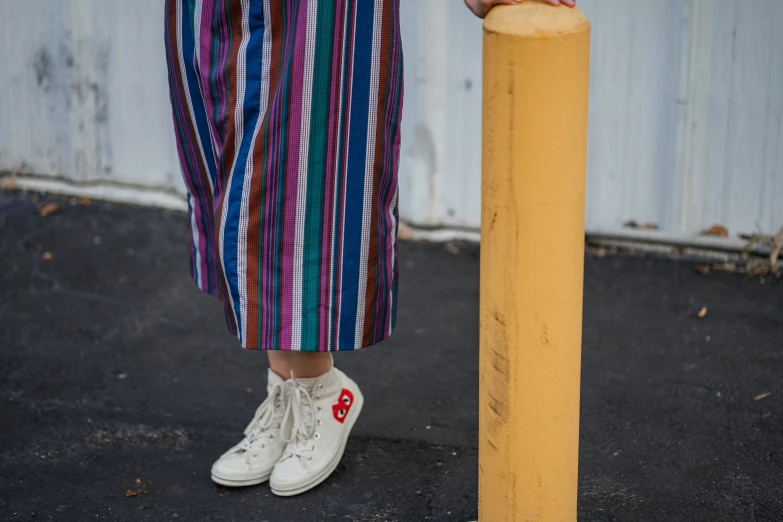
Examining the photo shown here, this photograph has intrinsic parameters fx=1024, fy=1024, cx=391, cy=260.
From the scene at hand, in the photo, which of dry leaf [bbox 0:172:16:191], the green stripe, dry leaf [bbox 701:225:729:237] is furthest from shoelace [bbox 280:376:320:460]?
dry leaf [bbox 0:172:16:191]

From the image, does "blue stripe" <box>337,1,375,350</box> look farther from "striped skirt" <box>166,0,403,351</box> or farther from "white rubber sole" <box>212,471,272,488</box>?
"white rubber sole" <box>212,471,272,488</box>

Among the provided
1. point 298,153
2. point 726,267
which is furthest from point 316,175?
point 726,267

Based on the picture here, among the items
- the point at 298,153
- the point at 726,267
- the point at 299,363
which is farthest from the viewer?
the point at 726,267

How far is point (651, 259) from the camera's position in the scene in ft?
11.1

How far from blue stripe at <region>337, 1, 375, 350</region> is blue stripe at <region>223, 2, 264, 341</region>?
0.18 metres

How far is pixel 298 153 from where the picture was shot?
1887mm

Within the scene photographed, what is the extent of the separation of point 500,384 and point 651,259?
6.40 ft

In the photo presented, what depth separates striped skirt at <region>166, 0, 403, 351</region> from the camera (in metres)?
1.84

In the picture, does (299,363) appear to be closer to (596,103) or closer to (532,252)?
(532,252)

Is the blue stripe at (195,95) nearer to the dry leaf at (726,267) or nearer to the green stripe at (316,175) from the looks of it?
the green stripe at (316,175)

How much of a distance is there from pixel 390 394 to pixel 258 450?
1.65 ft

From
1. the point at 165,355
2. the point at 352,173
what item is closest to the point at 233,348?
the point at 165,355

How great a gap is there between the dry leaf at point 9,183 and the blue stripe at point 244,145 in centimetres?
250

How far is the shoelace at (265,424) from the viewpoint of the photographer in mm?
2135
